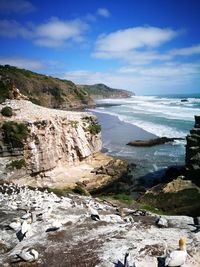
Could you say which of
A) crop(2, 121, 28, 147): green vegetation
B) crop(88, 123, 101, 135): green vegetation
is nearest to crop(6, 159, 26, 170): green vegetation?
crop(2, 121, 28, 147): green vegetation

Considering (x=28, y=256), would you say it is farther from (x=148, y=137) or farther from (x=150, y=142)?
(x=148, y=137)

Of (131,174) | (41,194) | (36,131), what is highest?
(36,131)

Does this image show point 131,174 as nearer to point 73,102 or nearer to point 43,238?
point 43,238

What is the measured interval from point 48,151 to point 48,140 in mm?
1091

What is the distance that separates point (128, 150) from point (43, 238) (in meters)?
33.8

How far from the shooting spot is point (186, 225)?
542 inches

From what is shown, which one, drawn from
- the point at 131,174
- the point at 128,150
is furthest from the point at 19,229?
the point at 128,150

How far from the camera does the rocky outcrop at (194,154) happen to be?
3039 cm

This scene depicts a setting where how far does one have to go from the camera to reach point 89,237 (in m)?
13.3

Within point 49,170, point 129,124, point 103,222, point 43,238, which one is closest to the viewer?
point 43,238

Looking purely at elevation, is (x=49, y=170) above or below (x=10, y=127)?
below

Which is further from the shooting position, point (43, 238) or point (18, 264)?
point (43, 238)

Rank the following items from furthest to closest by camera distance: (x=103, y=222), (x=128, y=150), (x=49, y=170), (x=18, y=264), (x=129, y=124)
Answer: (x=129, y=124)
(x=128, y=150)
(x=49, y=170)
(x=103, y=222)
(x=18, y=264)

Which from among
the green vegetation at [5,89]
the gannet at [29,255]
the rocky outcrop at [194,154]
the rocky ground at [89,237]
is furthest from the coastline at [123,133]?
the gannet at [29,255]
